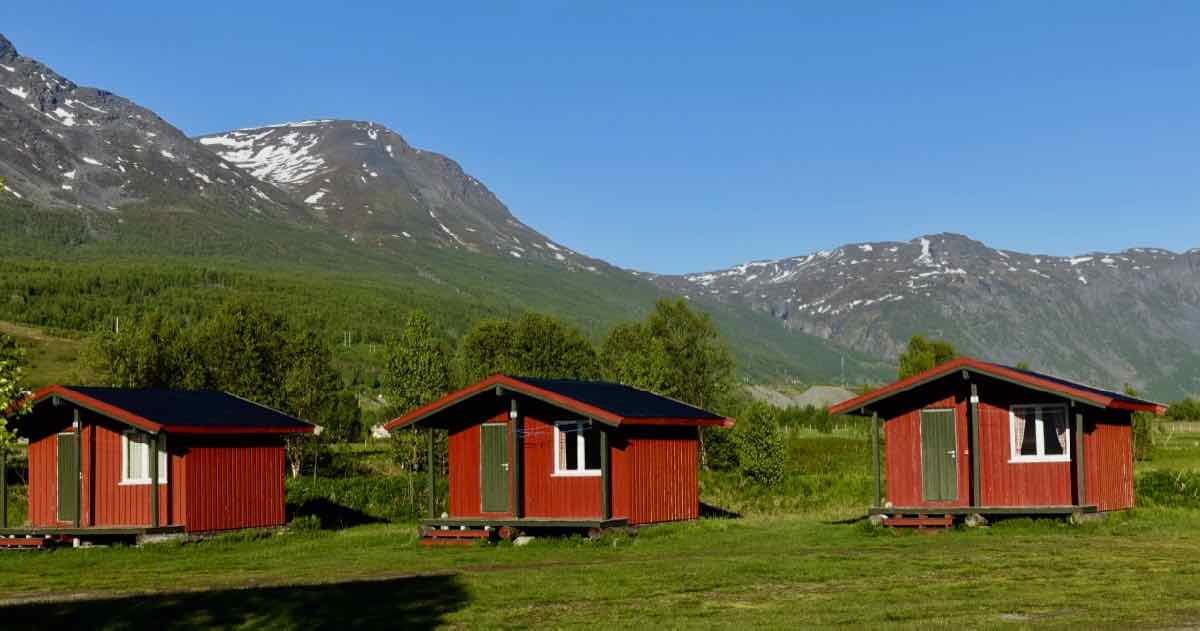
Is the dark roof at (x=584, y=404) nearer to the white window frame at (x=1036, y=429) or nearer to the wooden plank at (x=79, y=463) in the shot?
the white window frame at (x=1036, y=429)

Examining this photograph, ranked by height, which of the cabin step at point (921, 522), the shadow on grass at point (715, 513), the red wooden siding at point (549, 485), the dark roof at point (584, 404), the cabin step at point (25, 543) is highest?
the dark roof at point (584, 404)

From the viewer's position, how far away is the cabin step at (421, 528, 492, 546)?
33594mm

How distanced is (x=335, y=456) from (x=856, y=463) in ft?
81.8

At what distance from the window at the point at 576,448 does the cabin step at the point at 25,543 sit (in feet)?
44.6

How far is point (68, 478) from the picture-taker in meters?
37.4

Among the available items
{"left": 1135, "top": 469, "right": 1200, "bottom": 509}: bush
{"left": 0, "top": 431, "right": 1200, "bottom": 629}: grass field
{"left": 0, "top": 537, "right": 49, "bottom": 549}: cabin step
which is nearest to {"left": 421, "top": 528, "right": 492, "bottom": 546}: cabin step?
{"left": 0, "top": 431, "right": 1200, "bottom": 629}: grass field

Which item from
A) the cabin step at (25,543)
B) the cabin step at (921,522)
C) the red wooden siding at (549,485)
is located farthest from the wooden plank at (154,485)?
the cabin step at (921,522)

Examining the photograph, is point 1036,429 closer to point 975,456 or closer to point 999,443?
point 999,443

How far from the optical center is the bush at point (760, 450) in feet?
176

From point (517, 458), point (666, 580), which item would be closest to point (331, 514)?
point (517, 458)

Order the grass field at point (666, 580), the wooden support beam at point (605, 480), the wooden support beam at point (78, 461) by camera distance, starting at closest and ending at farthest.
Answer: the grass field at point (666, 580) → the wooden support beam at point (605, 480) → the wooden support beam at point (78, 461)

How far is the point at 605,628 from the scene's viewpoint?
18094 millimetres

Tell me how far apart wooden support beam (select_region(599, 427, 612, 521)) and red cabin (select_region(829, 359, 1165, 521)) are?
6.25 m

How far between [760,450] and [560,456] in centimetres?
2011
